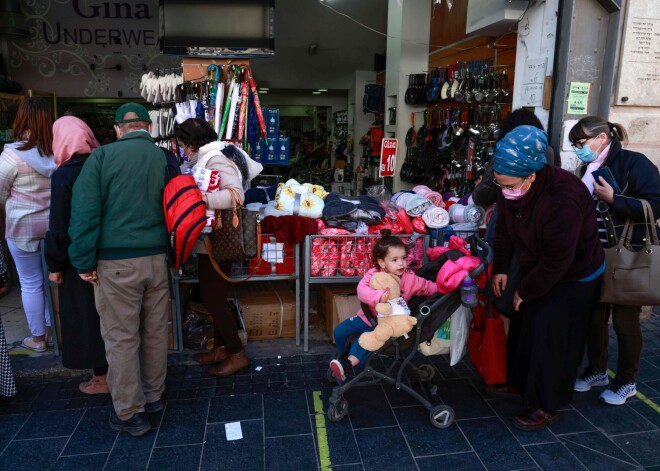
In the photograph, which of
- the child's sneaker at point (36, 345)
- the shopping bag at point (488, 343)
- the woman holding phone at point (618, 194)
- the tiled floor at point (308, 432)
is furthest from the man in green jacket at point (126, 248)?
the woman holding phone at point (618, 194)

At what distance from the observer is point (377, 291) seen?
3.05m

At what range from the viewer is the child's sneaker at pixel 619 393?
3.46 meters

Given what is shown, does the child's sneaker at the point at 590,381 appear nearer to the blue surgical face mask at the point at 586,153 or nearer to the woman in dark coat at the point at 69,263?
the blue surgical face mask at the point at 586,153

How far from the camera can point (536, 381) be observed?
3135mm

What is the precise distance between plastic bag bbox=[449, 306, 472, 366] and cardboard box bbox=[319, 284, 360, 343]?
1128 mm

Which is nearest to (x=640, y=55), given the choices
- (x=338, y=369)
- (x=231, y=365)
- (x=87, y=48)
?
(x=338, y=369)

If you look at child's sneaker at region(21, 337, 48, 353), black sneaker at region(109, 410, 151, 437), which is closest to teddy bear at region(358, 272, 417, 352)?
black sneaker at region(109, 410, 151, 437)

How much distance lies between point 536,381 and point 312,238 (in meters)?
1.87

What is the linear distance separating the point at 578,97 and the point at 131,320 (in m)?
4.00

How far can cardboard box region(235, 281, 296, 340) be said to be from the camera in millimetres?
4426

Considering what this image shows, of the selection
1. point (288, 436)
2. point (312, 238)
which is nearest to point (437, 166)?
point (312, 238)

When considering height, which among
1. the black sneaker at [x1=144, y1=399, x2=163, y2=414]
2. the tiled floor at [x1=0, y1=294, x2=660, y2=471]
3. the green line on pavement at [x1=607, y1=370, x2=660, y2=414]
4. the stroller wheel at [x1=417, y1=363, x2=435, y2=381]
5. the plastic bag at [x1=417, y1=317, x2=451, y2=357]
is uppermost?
the plastic bag at [x1=417, y1=317, x2=451, y2=357]

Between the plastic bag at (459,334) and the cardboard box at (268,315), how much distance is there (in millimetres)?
1642

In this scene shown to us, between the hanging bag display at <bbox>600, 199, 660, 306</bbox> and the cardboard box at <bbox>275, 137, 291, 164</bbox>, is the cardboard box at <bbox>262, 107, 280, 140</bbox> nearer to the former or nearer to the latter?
the cardboard box at <bbox>275, 137, 291, 164</bbox>
